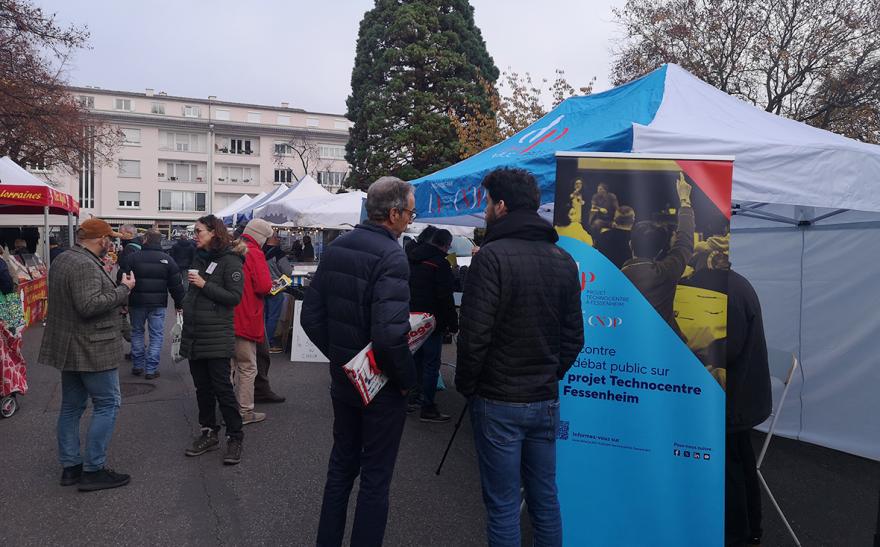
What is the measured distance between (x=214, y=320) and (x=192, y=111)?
202 feet

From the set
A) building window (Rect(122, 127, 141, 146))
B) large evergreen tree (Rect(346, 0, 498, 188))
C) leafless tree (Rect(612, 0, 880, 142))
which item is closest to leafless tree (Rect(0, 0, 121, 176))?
large evergreen tree (Rect(346, 0, 498, 188))

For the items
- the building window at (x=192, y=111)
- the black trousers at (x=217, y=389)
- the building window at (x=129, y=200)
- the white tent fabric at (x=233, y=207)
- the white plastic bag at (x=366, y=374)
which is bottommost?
the black trousers at (x=217, y=389)

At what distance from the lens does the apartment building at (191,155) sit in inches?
2104

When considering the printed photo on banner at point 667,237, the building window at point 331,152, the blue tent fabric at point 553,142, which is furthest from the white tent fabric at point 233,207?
the building window at point 331,152

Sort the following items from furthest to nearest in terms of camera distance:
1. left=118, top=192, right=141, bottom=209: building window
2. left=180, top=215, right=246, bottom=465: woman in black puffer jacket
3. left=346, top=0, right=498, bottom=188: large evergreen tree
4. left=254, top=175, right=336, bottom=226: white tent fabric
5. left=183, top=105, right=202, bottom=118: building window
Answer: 1. left=183, top=105, right=202, bottom=118: building window
2. left=118, top=192, right=141, bottom=209: building window
3. left=346, top=0, right=498, bottom=188: large evergreen tree
4. left=254, top=175, right=336, bottom=226: white tent fabric
5. left=180, top=215, right=246, bottom=465: woman in black puffer jacket

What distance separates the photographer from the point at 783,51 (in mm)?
15133

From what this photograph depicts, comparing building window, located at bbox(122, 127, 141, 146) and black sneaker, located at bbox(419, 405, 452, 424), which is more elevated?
building window, located at bbox(122, 127, 141, 146)

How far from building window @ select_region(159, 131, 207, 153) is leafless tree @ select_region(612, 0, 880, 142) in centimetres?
4987

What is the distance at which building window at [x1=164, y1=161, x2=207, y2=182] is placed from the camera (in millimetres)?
55375

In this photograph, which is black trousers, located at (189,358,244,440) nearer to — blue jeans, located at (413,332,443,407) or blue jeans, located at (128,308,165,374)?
blue jeans, located at (413,332,443,407)

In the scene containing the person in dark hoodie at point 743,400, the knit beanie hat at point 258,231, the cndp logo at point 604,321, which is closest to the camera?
the cndp logo at point 604,321

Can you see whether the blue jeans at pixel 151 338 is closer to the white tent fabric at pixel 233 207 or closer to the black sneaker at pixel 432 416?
the black sneaker at pixel 432 416

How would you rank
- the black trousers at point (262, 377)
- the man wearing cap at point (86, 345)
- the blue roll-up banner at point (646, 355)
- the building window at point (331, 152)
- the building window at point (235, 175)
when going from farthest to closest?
the building window at point (331, 152) → the building window at point (235, 175) → the black trousers at point (262, 377) → the man wearing cap at point (86, 345) → the blue roll-up banner at point (646, 355)

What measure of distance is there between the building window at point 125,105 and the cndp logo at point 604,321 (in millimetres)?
63796
